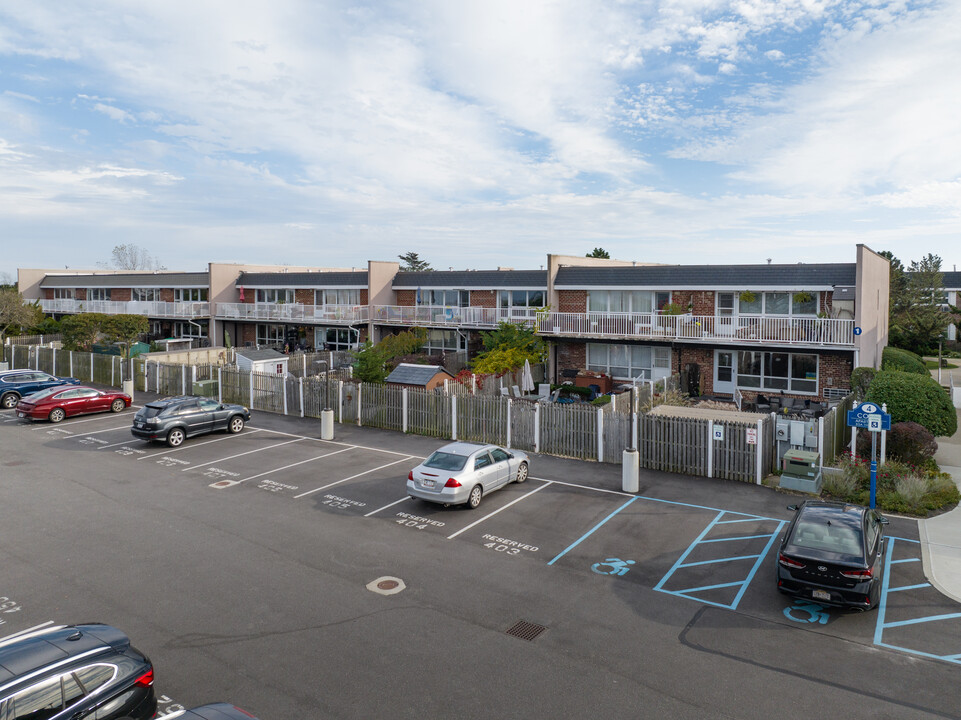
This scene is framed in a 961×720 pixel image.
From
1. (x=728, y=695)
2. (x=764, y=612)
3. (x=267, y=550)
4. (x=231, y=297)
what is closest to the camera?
(x=728, y=695)

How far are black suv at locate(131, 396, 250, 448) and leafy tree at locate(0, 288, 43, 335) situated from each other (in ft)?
95.8

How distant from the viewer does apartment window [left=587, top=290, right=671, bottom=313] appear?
102 ft

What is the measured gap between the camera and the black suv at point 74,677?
6.51 m

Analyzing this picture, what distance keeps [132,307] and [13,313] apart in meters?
7.28

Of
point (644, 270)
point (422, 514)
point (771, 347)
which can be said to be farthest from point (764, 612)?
point (644, 270)

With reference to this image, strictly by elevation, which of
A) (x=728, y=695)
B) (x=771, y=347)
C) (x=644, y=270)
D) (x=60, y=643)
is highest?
(x=644, y=270)

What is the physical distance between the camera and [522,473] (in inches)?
702

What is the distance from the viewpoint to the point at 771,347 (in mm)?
26016

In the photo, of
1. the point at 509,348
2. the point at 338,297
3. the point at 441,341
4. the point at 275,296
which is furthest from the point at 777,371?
the point at 275,296

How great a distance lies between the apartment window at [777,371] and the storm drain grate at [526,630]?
21.1 metres

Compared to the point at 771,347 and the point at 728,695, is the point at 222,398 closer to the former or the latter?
the point at 771,347

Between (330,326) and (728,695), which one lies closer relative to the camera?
(728,695)

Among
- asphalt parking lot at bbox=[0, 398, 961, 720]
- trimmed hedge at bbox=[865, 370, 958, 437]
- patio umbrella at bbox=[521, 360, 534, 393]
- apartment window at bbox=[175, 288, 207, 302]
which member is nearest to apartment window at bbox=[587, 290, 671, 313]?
patio umbrella at bbox=[521, 360, 534, 393]

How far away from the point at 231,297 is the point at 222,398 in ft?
62.6
